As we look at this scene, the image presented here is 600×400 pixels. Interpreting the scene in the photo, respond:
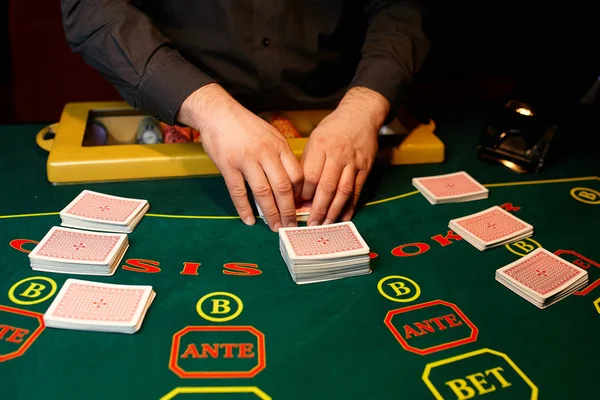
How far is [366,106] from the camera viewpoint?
148 cm

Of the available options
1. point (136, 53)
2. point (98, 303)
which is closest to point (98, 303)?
point (98, 303)

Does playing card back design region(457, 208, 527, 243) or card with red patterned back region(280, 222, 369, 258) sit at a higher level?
playing card back design region(457, 208, 527, 243)

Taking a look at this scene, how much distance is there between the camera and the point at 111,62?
142 cm

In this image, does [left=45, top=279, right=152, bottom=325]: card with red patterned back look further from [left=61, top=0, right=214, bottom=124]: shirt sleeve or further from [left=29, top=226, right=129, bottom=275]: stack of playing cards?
[left=61, top=0, right=214, bottom=124]: shirt sleeve

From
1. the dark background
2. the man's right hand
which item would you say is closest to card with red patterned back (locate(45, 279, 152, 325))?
the man's right hand

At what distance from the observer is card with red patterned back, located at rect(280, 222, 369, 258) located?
1106 mm

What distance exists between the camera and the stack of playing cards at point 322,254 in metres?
1.08

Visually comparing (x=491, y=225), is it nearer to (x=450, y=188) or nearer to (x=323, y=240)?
(x=450, y=188)

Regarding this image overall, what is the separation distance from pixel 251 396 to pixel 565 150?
1362mm

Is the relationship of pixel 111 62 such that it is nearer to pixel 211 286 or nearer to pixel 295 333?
pixel 211 286

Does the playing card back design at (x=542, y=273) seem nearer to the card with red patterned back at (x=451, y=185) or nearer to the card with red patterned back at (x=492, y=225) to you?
the card with red patterned back at (x=492, y=225)

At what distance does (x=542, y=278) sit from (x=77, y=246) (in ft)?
3.21

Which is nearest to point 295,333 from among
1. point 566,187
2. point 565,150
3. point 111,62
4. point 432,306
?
point 432,306

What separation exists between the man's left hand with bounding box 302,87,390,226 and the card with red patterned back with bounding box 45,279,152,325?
1.52 feet
